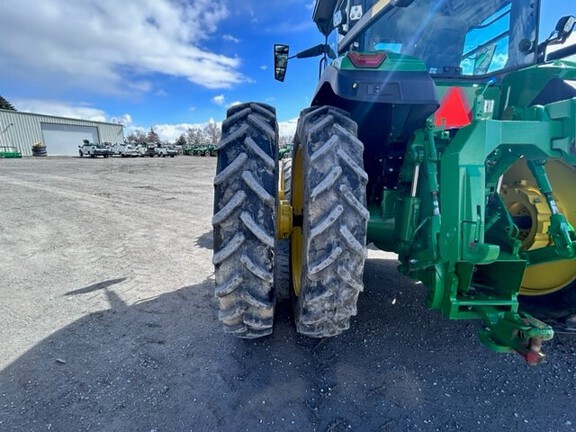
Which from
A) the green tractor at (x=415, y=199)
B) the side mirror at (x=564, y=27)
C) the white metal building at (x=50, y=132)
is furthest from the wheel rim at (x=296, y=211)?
the white metal building at (x=50, y=132)

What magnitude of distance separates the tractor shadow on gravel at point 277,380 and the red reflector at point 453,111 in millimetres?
1583

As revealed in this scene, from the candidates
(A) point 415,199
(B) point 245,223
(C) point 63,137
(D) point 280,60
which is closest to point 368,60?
(A) point 415,199

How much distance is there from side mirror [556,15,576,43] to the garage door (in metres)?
57.6

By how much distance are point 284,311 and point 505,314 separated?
66.0 inches

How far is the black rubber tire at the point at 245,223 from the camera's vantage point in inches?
65.5

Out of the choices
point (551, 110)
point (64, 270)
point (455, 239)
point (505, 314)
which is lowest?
point (64, 270)

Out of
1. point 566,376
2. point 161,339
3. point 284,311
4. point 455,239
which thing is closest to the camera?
point 455,239

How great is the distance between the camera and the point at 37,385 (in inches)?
76.2

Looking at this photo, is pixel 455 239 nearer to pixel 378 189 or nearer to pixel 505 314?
pixel 505 314

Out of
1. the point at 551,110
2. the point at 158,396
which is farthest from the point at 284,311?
the point at 551,110

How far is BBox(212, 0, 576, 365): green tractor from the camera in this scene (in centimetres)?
158

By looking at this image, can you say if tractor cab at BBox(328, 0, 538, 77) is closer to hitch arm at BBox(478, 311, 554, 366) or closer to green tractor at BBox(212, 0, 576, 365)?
green tractor at BBox(212, 0, 576, 365)

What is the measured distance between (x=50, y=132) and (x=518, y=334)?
197 feet

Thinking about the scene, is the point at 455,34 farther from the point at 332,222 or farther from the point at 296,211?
the point at 332,222
